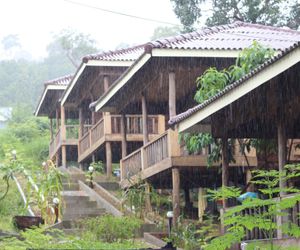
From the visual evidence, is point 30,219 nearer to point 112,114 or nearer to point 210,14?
point 112,114

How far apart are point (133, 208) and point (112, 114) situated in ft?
18.9

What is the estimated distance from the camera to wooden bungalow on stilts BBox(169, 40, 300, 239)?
10523mm

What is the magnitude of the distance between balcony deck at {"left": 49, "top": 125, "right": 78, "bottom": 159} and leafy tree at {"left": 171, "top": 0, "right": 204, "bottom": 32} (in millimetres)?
5650

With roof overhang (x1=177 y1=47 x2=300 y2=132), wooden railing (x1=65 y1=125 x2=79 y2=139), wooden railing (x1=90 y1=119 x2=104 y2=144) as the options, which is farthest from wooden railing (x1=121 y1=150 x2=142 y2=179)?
A: wooden railing (x1=65 y1=125 x2=79 y2=139)

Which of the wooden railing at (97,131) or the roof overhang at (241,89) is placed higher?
the wooden railing at (97,131)

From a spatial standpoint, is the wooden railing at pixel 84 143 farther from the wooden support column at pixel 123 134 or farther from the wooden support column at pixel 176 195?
the wooden support column at pixel 176 195

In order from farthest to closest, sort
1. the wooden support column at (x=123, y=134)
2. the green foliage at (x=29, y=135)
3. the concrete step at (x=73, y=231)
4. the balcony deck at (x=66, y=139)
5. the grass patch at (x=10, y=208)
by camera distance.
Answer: the green foliage at (x=29, y=135) → the balcony deck at (x=66, y=139) → the wooden support column at (x=123, y=134) → the grass patch at (x=10, y=208) → the concrete step at (x=73, y=231)

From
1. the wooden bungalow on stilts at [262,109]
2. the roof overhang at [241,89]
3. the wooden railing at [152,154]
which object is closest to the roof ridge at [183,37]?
the wooden railing at [152,154]

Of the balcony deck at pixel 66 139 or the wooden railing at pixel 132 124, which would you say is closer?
the wooden railing at pixel 132 124

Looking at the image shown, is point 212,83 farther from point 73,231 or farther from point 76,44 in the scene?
point 76,44

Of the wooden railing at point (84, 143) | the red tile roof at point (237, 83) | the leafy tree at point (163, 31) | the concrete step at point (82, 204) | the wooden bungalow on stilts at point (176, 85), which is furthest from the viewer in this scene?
the leafy tree at point (163, 31)

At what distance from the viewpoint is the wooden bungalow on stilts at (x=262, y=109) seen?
414 inches

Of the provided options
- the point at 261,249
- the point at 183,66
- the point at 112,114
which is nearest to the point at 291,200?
the point at 261,249

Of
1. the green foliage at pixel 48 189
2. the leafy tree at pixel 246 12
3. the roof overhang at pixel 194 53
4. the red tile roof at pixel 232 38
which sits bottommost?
the green foliage at pixel 48 189
